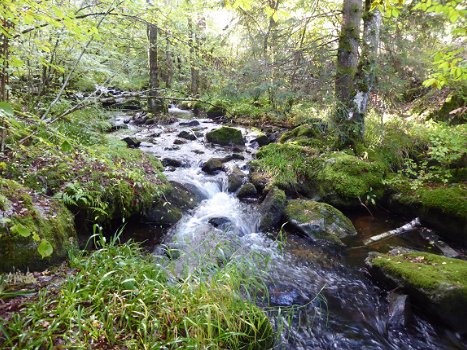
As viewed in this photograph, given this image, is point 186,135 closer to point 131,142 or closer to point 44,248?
point 131,142

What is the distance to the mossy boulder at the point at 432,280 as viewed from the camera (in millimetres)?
3650

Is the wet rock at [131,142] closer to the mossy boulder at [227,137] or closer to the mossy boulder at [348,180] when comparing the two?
the mossy boulder at [227,137]

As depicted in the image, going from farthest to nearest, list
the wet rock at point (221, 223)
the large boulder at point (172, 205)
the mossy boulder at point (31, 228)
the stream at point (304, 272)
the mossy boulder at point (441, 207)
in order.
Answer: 1. the wet rock at point (221, 223)
2. the large boulder at point (172, 205)
3. the mossy boulder at point (441, 207)
4. the stream at point (304, 272)
5. the mossy boulder at point (31, 228)

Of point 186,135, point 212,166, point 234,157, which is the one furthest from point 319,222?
point 186,135

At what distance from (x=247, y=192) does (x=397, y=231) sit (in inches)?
136

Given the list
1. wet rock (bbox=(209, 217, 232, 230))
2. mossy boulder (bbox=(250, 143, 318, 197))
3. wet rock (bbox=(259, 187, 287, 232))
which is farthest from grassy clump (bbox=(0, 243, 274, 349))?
mossy boulder (bbox=(250, 143, 318, 197))

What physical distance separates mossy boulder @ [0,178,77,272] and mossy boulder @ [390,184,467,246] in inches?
252

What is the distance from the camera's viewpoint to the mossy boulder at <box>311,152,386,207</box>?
6805 millimetres

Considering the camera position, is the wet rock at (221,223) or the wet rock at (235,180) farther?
the wet rock at (235,180)

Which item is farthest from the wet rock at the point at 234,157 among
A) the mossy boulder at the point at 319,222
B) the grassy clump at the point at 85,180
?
the mossy boulder at the point at 319,222

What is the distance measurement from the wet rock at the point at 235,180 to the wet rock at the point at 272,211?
1410mm

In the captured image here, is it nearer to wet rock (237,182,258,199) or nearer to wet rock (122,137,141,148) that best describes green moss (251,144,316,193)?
wet rock (237,182,258,199)

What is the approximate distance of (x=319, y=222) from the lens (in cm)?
598

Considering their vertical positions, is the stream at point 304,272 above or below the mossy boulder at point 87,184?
below
